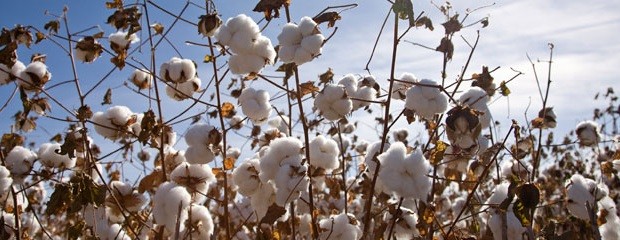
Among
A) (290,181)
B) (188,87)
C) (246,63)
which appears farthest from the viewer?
(188,87)

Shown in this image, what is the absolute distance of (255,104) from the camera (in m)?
2.46

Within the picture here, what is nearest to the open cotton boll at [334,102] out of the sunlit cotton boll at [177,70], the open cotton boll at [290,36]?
the open cotton boll at [290,36]

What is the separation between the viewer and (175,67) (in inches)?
97.7

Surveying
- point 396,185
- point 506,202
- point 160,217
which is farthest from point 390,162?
point 160,217

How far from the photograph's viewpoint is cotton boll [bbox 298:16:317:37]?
7.02 feet

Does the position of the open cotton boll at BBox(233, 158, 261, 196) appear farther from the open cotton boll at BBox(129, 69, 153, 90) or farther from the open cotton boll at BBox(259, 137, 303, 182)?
the open cotton boll at BBox(129, 69, 153, 90)

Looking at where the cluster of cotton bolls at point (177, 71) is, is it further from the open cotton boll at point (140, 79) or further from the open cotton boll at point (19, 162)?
the open cotton boll at point (19, 162)

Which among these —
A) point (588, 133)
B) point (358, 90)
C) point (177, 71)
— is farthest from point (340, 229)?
point (588, 133)

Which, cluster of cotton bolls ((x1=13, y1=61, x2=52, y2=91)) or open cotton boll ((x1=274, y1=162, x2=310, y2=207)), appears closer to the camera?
open cotton boll ((x1=274, y1=162, x2=310, y2=207))

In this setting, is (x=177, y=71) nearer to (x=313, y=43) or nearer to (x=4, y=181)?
(x=313, y=43)

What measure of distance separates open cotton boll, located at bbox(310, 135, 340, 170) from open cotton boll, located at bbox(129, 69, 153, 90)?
3.61 feet

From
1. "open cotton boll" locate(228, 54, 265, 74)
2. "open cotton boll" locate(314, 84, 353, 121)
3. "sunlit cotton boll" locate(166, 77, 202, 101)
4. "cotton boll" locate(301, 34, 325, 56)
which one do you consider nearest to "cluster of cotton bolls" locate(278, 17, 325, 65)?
"cotton boll" locate(301, 34, 325, 56)

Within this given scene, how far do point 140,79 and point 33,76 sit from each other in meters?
0.53

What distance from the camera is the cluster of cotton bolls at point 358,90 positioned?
8.36 feet
